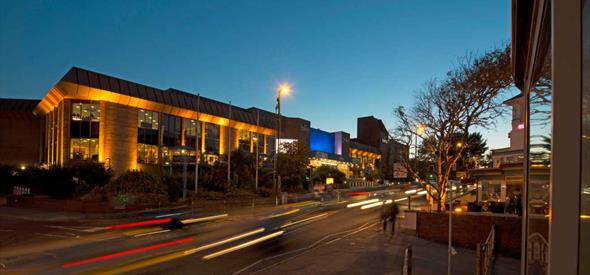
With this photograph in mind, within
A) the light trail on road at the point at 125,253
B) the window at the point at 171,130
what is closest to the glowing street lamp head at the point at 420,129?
the light trail on road at the point at 125,253

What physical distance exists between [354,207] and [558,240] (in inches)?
1312

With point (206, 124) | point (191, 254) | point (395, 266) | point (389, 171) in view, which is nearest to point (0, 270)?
point (191, 254)

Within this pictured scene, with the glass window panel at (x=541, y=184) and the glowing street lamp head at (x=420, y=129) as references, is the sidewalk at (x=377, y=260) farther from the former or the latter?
the glass window panel at (x=541, y=184)

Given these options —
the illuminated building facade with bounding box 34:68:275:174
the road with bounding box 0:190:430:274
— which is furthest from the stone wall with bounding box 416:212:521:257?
the illuminated building facade with bounding box 34:68:275:174

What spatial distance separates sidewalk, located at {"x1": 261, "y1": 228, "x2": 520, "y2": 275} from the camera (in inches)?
462

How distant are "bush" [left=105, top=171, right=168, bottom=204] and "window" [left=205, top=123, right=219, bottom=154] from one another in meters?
24.2

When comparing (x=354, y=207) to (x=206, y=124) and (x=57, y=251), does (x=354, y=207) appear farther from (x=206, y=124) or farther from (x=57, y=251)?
(x=206, y=124)

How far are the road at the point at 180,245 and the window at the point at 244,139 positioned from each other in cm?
3756

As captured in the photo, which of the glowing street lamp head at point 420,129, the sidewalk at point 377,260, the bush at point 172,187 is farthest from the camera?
the bush at point 172,187

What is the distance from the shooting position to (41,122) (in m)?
57.4

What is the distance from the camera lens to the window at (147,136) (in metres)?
46.6

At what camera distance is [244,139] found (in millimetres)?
64000

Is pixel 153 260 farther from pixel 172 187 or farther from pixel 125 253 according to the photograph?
pixel 172 187

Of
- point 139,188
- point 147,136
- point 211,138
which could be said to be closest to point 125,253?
point 139,188
